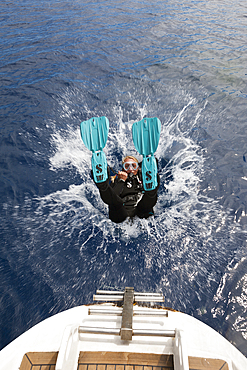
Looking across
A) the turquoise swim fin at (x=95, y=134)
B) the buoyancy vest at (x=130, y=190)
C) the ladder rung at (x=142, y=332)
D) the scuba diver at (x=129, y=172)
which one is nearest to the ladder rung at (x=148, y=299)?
the ladder rung at (x=142, y=332)

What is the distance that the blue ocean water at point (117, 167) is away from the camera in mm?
3500

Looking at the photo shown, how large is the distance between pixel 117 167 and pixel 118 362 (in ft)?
14.0

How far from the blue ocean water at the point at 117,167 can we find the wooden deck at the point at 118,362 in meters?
0.98

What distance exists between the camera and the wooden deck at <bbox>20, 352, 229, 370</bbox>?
7.11 feet

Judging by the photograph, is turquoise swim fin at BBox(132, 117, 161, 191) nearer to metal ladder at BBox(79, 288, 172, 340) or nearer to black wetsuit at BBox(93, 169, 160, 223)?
black wetsuit at BBox(93, 169, 160, 223)

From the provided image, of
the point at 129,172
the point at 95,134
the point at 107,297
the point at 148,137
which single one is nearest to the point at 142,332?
the point at 107,297

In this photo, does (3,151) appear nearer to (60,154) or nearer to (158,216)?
Answer: (60,154)

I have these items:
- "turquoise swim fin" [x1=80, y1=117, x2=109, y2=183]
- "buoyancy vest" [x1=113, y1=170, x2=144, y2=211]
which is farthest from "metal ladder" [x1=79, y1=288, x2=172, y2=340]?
"turquoise swim fin" [x1=80, y1=117, x2=109, y2=183]

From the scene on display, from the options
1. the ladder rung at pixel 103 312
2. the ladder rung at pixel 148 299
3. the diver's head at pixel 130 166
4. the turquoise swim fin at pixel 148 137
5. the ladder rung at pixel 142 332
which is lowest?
the ladder rung at pixel 142 332

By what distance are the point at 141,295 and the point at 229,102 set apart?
24.5ft

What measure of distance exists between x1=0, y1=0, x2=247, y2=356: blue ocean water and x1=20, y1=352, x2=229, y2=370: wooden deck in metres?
0.98

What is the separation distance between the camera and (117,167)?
582cm

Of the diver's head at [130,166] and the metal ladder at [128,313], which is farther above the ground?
the diver's head at [130,166]

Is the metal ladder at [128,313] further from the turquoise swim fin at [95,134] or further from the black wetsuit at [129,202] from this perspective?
the turquoise swim fin at [95,134]
